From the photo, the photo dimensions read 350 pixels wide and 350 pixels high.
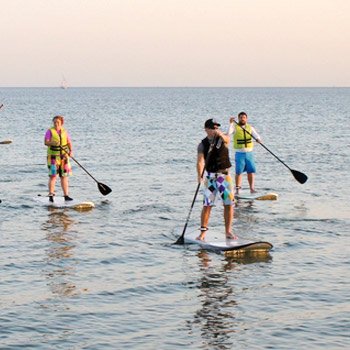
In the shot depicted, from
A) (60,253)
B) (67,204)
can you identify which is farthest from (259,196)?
(60,253)

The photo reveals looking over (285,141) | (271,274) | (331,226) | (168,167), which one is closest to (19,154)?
(168,167)

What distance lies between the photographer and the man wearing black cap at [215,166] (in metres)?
13.5

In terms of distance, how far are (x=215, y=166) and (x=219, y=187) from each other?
0.38 meters

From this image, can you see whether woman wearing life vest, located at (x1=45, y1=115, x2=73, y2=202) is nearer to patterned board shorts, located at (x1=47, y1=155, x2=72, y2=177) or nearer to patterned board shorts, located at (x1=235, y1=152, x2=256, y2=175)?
patterned board shorts, located at (x1=47, y1=155, x2=72, y2=177)

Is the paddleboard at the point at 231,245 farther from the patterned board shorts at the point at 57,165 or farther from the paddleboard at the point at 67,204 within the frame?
the patterned board shorts at the point at 57,165

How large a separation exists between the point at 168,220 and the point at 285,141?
2860cm

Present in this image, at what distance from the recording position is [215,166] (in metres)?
13.8

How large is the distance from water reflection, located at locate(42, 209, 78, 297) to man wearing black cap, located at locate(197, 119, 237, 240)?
2577mm

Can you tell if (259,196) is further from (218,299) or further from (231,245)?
(218,299)

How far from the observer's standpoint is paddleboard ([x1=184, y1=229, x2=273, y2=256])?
44.6 ft

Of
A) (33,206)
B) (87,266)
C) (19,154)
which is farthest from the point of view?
(19,154)

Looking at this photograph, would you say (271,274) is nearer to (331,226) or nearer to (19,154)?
(331,226)

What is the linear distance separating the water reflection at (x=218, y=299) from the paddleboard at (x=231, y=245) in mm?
128

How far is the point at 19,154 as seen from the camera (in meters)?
35.1
